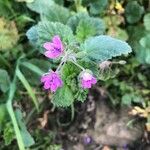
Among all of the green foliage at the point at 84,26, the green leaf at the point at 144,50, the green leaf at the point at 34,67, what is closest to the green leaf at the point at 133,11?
the green leaf at the point at 144,50

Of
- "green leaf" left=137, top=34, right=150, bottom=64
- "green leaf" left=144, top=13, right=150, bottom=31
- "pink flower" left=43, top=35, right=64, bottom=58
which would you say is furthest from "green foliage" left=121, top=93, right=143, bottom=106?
"pink flower" left=43, top=35, right=64, bottom=58

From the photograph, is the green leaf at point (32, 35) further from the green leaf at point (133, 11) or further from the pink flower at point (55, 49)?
the green leaf at point (133, 11)

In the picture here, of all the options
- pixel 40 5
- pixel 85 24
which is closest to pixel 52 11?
pixel 40 5

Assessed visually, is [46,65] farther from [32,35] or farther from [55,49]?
[55,49]

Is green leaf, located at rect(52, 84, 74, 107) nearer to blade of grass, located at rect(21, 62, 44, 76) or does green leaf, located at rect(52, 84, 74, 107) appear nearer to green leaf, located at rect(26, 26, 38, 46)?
green leaf, located at rect(26, 26, 38, 46)

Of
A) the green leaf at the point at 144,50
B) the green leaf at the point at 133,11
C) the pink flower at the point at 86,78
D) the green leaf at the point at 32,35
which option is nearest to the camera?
the pink flower at the point at 86,78

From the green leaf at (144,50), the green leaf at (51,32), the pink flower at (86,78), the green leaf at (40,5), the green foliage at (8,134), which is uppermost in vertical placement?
the green leaf at (51,32)

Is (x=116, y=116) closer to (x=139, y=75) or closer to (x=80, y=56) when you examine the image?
(x=139, y=75)

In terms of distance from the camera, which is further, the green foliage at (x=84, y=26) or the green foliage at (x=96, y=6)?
the green foliage at (x=96, y=6)
